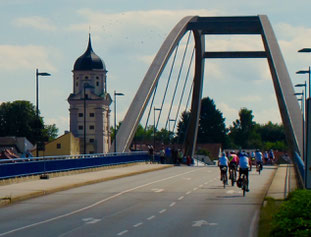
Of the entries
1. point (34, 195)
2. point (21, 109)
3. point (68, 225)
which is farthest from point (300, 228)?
point (21, 109)

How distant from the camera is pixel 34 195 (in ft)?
93.0

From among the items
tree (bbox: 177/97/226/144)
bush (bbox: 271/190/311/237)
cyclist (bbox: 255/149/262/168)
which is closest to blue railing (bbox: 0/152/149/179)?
cyclist (bbox: 255/149/262/168)

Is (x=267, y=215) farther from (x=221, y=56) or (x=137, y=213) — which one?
(x=221, y=56)

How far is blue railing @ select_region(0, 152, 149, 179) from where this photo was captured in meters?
33.2

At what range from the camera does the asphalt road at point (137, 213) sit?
17984 mm

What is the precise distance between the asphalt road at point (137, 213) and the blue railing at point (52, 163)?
2806mm

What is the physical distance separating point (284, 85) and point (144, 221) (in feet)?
141

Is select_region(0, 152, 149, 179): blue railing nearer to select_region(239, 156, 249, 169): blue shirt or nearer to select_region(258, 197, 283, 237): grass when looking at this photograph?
select_region(239, 156, 249, 169): blue shirt

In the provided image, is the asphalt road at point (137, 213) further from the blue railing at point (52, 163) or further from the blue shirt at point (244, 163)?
the blue railing at point (52, 163)

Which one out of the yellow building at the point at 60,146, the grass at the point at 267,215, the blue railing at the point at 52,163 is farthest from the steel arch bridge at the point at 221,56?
the yellow building at the point at 60,146

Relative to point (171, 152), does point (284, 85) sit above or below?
above

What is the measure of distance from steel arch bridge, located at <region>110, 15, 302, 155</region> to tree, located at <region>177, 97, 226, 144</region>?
102 meters

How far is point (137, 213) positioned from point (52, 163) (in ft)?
58.2

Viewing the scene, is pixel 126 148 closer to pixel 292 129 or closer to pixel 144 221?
pixel 292 129
